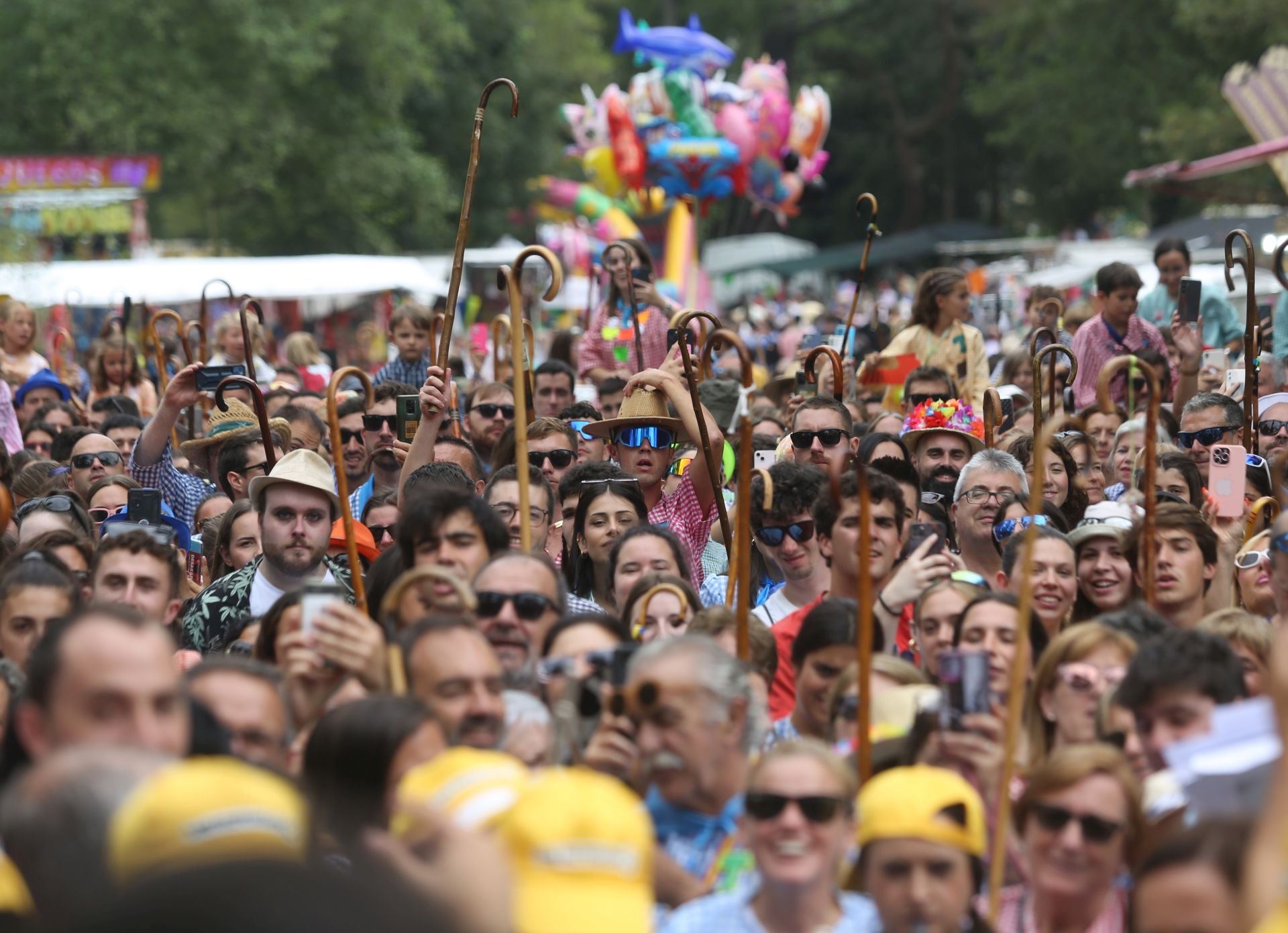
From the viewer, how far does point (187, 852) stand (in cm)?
266

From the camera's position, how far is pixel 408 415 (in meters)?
7.94

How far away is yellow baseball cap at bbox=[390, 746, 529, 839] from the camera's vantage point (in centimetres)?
347

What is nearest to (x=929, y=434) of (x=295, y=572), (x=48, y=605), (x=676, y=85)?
(x=295, y=572)

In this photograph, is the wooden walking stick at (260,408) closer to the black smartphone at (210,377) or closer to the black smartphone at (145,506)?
the black smartphone at (210,377)

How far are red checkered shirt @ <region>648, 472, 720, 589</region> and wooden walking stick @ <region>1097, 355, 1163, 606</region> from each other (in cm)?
227

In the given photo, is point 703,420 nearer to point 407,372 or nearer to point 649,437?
point 649,437

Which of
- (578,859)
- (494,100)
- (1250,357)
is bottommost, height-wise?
(578,859)

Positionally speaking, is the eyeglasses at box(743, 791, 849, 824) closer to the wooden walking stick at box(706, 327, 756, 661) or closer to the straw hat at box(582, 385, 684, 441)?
the wooden walking stick at box(706, 327, 756, 661)

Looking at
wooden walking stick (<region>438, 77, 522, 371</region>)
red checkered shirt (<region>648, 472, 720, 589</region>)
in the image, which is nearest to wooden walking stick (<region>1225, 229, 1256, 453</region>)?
red checkered shirt (<region>648, 472, 720, 589</region>)

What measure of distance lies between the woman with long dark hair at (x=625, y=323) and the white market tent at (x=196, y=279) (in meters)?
9.77

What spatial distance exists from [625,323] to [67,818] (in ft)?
33.4

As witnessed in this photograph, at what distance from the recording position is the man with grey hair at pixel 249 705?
438cm

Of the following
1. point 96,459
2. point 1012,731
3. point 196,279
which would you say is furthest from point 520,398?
point 196,279

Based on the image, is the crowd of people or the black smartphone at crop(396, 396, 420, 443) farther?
the black smartphone at crop(396, 396, 420, 443)
